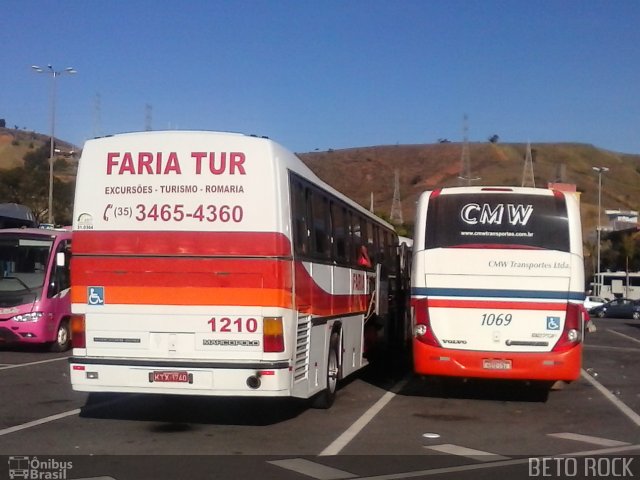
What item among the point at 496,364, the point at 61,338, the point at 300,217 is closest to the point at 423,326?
the point at 496,364

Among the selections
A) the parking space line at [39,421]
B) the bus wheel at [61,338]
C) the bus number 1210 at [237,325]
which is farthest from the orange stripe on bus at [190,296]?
the bus wheel at [61,338]

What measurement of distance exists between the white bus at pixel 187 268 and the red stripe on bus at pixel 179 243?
1 cm

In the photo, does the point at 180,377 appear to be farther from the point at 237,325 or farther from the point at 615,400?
the point at 615,400

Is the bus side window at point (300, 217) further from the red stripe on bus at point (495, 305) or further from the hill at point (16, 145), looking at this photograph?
the hill at point (16, 145)

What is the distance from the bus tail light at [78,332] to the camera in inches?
417

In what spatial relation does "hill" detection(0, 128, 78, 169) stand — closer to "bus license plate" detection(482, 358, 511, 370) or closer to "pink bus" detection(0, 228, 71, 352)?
"pink bus" detection(0, 228, 71, 352)

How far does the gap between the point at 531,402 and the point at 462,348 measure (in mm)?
1655

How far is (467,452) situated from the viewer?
32.0 ft

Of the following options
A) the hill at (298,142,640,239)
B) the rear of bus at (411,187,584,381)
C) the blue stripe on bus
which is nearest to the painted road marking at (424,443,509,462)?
the rear of bus at (411,187,584,381)

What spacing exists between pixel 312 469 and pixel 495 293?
17.7 ft

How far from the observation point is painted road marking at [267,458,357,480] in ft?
27.7

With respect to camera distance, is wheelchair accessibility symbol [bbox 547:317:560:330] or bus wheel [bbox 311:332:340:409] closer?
bus wheel [bbox 311:332:340:409]

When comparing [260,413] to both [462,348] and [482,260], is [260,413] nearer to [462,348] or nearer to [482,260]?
[462,348]

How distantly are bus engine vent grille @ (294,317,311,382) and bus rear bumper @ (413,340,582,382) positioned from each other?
2667mm
